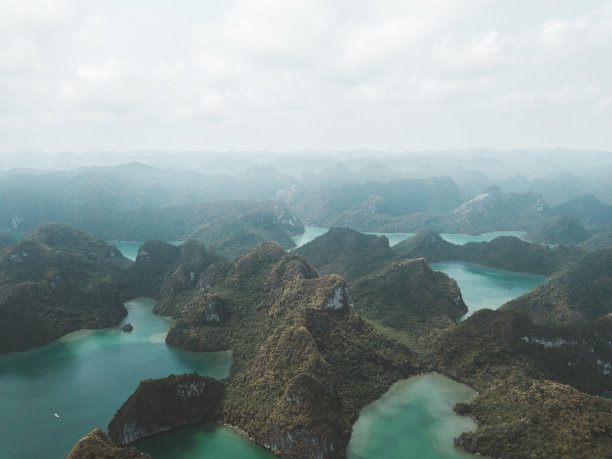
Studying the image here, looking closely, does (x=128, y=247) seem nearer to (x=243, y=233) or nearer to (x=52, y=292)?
(x=243, y=233)

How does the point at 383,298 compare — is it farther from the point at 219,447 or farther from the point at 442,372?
the point at 219,447

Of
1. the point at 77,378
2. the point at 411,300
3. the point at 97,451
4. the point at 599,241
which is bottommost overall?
the point at 77,378

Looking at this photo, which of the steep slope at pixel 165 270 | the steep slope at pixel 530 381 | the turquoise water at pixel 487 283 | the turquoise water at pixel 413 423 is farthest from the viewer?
the turquoise water at pixel 487 283

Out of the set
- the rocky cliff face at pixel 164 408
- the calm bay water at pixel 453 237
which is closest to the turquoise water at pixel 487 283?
the calm bay water at pixel 453 237

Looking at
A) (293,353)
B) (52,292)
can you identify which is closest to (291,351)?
(293,353)

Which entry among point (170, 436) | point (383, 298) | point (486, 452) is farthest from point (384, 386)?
point (383, 298)

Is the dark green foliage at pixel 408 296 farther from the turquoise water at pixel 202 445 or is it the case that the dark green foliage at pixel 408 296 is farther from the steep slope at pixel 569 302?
the turquoise water at pixel 202 445
